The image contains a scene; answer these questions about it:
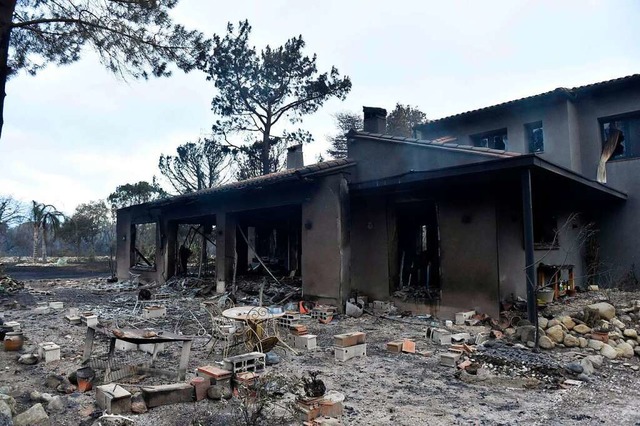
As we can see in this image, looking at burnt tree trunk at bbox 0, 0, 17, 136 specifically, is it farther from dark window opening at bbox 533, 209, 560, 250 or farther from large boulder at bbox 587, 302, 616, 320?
dark window opening at bbox 533, 209, 560, 250

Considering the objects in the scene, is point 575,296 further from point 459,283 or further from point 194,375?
point 194,375

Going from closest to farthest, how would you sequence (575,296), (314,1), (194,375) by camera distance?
(194,375), (314,1), (575,296)

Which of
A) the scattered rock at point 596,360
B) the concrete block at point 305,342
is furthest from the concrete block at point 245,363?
the scattered rock at point 596,360

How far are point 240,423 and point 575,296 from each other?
9783 millimetres

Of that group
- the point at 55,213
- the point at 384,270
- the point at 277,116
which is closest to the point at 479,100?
the point at 277,116

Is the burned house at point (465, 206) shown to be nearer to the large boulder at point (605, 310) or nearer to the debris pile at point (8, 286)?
the large boulder at point (605, 310)

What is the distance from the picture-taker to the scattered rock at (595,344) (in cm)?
603

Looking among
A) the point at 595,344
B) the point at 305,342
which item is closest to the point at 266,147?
the point at 305,342

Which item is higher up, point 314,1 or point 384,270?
point 314,1

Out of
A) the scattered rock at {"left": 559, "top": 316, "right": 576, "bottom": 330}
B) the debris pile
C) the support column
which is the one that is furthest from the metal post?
the debris pile

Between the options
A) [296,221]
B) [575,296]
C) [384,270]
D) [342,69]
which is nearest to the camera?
[384,270]

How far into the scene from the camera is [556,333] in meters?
6.38

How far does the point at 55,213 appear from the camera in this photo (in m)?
30.4

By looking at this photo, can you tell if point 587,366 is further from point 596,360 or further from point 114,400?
point 114,400
